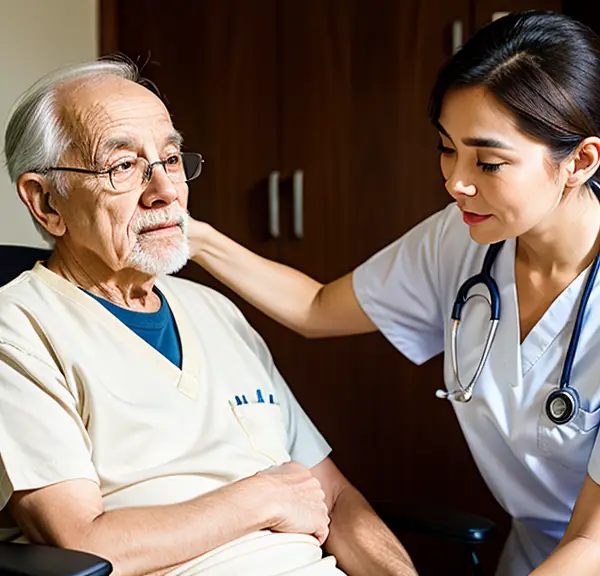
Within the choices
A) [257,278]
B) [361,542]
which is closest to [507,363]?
[361,542]

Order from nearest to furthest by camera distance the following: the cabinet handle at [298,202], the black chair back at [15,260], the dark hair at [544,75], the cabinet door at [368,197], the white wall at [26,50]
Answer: the dark hair at [544,75], the black chair back at [15,260], the white wall at [26,50], the cabinet door at [368,197], the cabinet handle at [298,202]

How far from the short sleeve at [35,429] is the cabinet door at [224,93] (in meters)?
1.35

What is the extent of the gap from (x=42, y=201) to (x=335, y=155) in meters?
1.19

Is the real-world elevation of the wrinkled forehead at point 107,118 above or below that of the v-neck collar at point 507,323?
above

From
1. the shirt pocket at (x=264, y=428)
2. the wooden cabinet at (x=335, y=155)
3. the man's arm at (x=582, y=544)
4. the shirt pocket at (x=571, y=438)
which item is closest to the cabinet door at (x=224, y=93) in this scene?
the wooden cabinet at (x=335, y=155)

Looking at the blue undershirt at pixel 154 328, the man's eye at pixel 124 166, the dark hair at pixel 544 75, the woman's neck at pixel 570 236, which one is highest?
the dark hair at pixel 544 75

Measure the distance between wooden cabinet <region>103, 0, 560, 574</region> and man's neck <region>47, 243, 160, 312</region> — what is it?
3.50 feet

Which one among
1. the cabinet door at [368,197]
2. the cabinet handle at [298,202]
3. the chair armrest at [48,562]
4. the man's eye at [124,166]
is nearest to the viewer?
the chair armrest at [48,562]

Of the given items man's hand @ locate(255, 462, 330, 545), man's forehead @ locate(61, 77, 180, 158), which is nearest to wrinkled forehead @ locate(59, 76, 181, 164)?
man's forehead @ locate(61, 77, 180, 158)

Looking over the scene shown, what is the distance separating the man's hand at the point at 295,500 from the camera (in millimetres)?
1572

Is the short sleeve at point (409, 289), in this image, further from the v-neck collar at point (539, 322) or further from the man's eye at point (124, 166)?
the man's eye at point (124, 166)

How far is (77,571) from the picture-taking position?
1218 millimetres

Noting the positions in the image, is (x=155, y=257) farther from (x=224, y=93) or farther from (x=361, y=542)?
(x=224, y=93)

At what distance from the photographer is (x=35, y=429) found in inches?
56.8
